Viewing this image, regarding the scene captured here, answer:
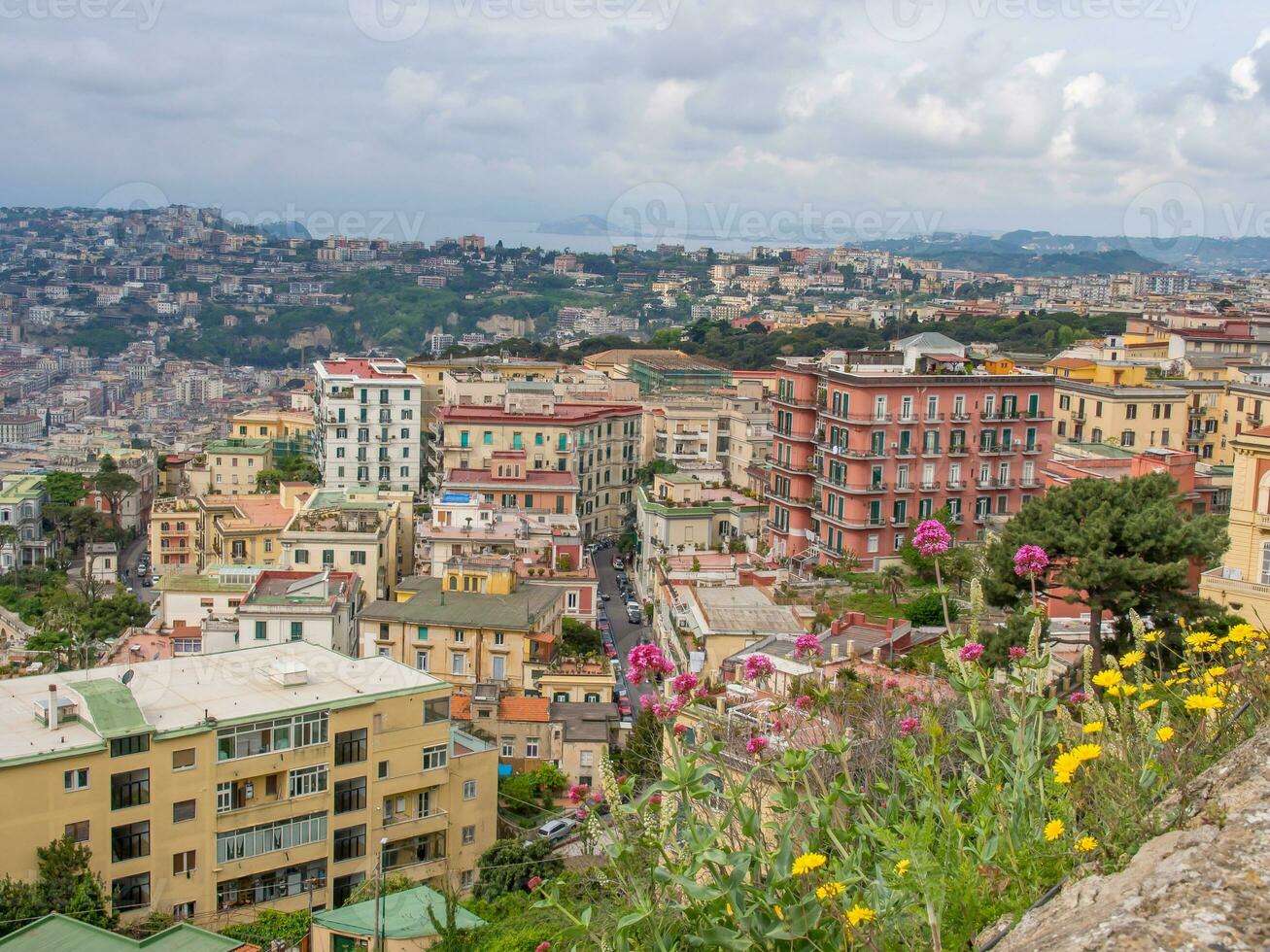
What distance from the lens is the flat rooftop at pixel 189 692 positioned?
14.1 meters

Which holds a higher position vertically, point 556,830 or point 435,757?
point 435,757

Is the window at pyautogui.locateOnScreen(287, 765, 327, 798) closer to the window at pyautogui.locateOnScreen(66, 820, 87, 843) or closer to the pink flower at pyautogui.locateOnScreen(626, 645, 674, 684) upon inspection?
the window at pyautogui.locateOnScreen(66, 820, 87, 843)

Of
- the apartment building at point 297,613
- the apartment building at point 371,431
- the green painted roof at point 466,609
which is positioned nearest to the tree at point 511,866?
the apartment building at point 297,613

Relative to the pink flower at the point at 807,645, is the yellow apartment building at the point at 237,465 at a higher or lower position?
lower

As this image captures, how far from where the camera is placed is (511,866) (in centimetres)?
1452

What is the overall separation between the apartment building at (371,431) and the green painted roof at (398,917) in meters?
27.2

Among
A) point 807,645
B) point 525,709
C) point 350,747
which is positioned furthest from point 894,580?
point 807,645

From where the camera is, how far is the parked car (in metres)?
17.4

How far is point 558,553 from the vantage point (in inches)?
1126

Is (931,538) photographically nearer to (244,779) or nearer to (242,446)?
(244,779)

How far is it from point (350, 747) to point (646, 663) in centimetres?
1132

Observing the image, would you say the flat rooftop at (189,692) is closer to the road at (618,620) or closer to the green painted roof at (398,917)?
the green painted roof at (398,917)

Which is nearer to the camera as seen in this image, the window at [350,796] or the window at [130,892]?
the window at [130,892]

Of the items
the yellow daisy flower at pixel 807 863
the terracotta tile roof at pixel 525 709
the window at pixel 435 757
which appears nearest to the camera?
the yellow daisy flower at pixel 807 863
